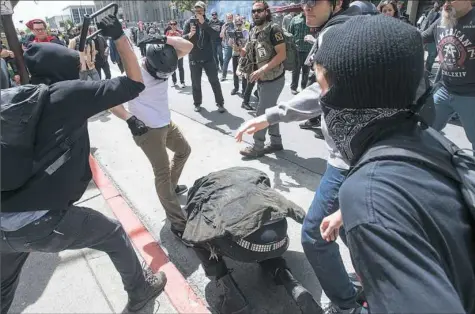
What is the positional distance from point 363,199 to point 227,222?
1.50 meters

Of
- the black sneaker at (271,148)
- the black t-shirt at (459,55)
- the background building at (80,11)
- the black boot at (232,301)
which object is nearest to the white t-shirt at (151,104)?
the background building at (80,11)

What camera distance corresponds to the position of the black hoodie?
5.85 feet

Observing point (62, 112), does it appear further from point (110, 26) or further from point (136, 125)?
point (136, 125)

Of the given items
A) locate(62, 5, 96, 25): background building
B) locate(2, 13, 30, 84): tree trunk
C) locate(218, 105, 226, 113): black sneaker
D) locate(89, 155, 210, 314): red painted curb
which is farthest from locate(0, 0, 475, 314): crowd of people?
locate(2, 13, 30, 84): tree trunk

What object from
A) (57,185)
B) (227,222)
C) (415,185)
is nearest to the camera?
(415,185)

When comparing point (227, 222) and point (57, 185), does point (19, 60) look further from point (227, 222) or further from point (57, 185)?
point (227, 222)

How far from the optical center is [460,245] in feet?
2.85

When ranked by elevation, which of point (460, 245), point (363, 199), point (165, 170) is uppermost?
point (363, 199)

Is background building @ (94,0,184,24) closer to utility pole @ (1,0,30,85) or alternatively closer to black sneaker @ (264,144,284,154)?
utility pole @ (1,0,30,85)

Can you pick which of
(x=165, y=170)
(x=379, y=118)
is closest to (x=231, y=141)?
(x=165, y=170)

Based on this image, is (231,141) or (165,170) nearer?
(165,170)

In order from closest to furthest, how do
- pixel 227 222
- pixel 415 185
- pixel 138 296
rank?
pixel 415 185 → pixel 227 222 → pixel 138 296

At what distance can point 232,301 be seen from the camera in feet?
7.38

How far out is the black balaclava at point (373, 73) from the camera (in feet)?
2.99
